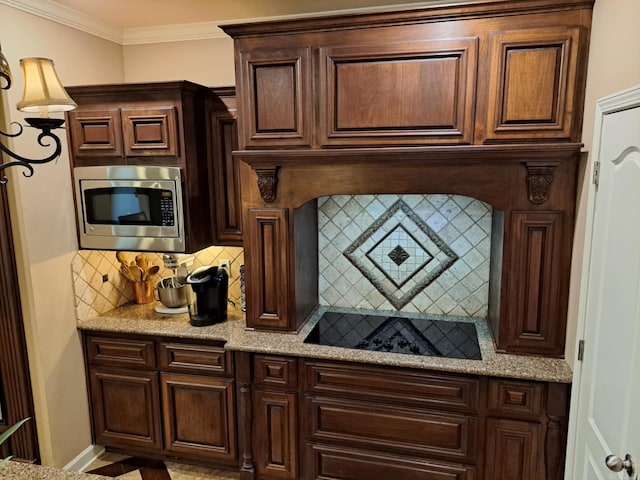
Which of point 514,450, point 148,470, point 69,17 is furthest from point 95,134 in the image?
point 514,450

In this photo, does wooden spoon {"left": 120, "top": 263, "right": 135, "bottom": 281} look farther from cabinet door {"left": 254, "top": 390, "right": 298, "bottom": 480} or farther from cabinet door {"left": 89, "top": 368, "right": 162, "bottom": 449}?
cabinet door {"left": 254, "top": 390, "right": 298, "bottom": 480}

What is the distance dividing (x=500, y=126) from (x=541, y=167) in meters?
0.27

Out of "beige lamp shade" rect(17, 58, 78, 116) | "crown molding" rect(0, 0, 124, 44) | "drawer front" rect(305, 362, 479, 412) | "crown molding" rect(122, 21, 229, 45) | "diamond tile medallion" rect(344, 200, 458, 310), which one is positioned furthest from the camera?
"crown molding" rect(122, 21, 229, 45)

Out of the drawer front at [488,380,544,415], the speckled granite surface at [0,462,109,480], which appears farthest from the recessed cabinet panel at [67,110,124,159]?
the drawer front at [488,380,544,415]

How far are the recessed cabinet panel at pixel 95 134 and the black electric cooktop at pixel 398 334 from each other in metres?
1.65

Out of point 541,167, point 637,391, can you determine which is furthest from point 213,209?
point 637,391

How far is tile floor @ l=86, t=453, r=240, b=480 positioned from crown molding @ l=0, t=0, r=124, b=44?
275cm

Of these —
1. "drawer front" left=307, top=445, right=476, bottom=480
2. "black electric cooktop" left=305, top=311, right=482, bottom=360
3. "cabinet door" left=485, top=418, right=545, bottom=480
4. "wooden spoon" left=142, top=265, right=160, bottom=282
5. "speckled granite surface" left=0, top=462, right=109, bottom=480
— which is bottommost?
"drawer front" left=307, top=445, right=476, bottom=480

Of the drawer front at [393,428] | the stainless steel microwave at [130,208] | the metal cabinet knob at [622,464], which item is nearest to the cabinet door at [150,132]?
the stainless steel microwave at [130,208]

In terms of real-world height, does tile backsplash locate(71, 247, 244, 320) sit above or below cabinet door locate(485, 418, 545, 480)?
above

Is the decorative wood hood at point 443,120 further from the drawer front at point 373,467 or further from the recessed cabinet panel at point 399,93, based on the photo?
the drawer front at point 373,467

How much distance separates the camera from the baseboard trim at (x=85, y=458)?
2932 mm

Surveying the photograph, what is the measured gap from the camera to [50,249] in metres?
2.72

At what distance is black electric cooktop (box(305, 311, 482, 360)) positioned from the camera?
8.27 feet
